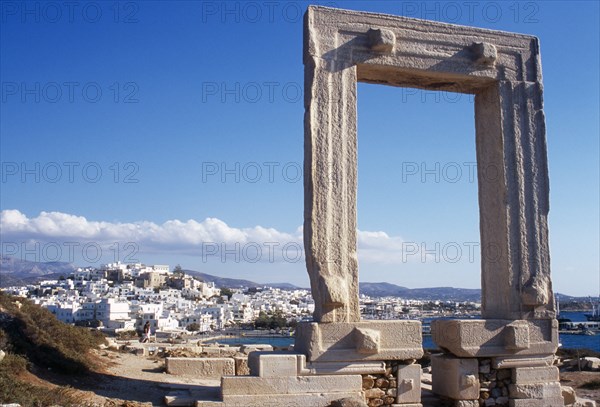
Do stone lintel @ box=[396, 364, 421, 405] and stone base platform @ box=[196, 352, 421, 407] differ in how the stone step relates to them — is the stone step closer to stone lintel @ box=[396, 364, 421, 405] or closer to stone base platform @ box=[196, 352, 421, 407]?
stone base platform @ box=[196, 352, 421, 407]

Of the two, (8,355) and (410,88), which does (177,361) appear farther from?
(410,88)

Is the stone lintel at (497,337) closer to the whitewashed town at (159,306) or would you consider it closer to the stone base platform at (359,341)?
the stone base platform at (359,341)

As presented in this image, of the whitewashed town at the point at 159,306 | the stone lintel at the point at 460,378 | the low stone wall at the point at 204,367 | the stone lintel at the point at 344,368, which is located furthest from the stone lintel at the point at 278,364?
the whitewashed town at the point at 159,306

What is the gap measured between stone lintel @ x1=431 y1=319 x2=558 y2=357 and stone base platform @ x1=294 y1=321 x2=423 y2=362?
77 centimetres

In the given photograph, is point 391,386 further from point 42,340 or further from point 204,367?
point 42,340

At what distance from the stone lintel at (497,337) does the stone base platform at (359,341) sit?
2.52 feet

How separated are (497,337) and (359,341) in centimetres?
231

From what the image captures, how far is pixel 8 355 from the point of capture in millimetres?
9758

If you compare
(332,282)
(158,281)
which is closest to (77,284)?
(158,281)

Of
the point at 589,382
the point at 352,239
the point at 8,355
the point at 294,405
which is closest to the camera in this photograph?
the point at 294,405

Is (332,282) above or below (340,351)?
above

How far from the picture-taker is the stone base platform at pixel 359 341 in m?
7.74

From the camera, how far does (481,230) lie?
952cm

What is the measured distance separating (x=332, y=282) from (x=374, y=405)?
1.74 meters
